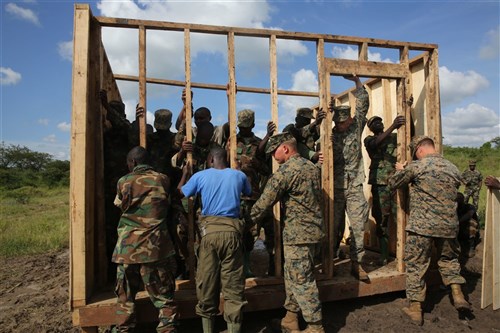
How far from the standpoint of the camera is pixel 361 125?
17.1 feet

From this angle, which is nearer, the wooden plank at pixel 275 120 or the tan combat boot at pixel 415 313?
the tan combat boot at pixel 415 313

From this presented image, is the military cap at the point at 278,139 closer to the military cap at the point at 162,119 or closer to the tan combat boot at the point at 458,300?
the military cap at the point at 162,119

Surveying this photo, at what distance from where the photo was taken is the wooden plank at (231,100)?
14.5 ft

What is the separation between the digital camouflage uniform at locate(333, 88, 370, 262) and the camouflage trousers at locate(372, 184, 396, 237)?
77 centimetres

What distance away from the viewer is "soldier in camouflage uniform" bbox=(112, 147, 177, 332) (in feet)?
11.5

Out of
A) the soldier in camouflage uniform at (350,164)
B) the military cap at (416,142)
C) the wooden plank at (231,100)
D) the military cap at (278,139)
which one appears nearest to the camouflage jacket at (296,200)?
the military cap at (278,139)

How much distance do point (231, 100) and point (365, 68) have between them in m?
2.00

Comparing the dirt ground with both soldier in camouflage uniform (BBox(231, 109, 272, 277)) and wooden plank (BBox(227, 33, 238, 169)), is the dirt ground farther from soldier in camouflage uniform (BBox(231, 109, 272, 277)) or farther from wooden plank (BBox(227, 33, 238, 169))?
wooden plank (BBox(227, 33, 238, 169))

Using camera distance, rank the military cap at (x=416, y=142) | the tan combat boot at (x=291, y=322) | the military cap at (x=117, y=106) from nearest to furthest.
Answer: the tan combat boot at (x=291, y=322) < the military cap at (x=416, y=142) < the military cap at (x=117, y=106)

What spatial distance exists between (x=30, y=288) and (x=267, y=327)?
4.82 m

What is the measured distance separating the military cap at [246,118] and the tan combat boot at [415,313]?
Answer: 323 cm

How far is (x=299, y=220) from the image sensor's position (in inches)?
156

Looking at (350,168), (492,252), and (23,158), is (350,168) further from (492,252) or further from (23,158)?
(23,158)

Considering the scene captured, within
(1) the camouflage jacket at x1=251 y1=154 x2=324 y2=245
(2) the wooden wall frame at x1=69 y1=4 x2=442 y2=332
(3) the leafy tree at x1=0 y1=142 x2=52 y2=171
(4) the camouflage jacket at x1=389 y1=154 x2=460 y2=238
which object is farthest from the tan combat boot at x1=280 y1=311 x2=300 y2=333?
(3) the leafy tree at x1=0 y1=142 x2=52 y2=171
